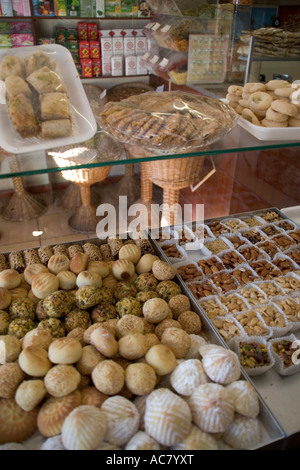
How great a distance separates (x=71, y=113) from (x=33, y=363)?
0.64 m

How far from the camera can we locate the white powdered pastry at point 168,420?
770mm

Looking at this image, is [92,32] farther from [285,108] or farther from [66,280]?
[66,280]

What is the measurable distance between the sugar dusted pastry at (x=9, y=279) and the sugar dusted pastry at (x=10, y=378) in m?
0.31

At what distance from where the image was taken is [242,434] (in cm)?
83

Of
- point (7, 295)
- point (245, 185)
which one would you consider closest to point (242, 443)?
point (7, 295)

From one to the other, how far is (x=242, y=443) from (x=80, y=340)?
466 millimetres

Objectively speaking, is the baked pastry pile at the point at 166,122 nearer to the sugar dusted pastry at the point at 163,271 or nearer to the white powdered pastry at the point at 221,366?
the sugar dusted pastry at the point at 163,271

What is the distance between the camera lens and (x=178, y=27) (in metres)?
2.63

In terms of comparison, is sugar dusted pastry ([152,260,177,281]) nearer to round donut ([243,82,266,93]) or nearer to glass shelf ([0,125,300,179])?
glass shelf ([0,125,300,179])

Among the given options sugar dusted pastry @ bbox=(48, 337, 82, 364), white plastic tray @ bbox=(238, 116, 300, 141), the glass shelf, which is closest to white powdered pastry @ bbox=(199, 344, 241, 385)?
sugar dusted pastry @ bbox=(48, 337, 82, 364)

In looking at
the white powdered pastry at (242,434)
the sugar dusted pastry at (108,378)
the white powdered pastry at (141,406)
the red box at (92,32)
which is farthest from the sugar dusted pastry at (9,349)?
the red box at (92,32)

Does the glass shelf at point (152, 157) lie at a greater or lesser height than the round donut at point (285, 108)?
lesser

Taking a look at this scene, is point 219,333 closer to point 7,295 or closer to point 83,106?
point 7,295

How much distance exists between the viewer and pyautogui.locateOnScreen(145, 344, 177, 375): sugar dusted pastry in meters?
0.89
